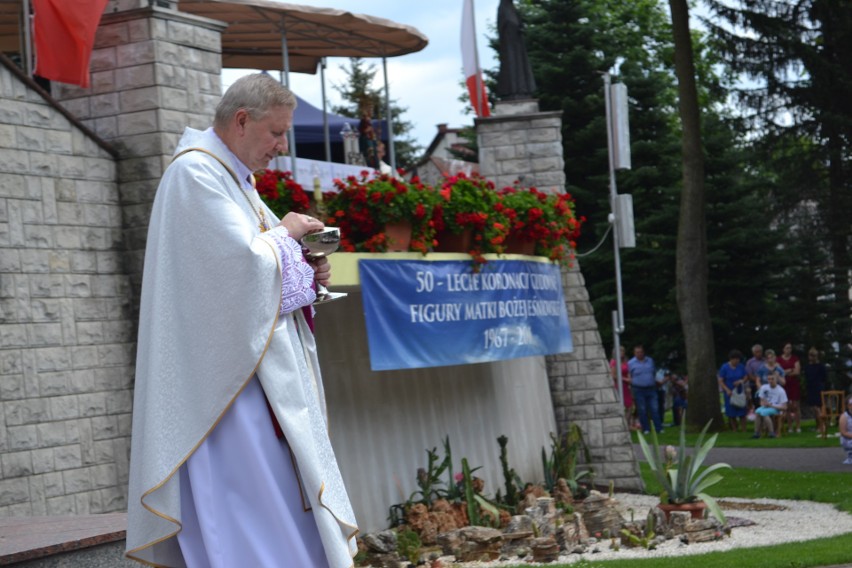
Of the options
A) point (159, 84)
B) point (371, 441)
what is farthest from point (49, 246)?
point (371, 441)

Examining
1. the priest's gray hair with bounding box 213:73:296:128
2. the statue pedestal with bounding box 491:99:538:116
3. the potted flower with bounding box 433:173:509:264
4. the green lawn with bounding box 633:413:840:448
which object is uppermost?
the statue pedestal with bounding box 491:99:538:116

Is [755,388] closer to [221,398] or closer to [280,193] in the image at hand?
[280,193]

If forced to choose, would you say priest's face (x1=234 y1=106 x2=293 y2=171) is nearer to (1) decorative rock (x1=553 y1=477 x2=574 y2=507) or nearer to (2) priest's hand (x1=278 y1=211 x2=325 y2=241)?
(2) priest's hand (x1=278 y1=211 x2=325 y2=241)

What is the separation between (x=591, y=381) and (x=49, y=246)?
7.40 m

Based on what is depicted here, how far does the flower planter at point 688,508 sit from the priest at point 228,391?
7.58m

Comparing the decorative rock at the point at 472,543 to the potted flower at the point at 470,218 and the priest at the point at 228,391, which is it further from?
the priest at the point at 228,391

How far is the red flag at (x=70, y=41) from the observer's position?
30.7ft

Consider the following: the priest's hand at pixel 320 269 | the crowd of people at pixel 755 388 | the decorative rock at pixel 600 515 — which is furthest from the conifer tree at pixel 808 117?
the priest's hand at pixel 320 269

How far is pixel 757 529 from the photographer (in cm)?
1189

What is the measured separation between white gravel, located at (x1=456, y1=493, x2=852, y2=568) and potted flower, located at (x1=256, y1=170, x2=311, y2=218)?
2906 mm

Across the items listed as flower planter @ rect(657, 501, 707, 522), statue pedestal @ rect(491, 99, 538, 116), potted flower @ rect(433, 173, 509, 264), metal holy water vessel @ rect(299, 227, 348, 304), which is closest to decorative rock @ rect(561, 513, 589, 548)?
flower planter @ rect(657, 501, 707, 522)

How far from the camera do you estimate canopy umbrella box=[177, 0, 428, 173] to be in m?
15.5

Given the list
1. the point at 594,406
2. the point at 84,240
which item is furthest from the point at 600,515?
the point at 84,240

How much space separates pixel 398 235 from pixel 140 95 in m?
2.49
